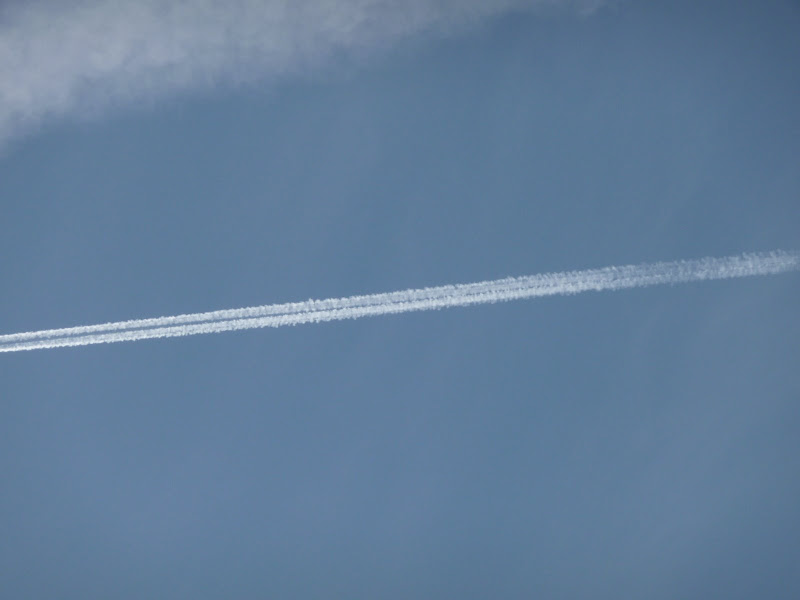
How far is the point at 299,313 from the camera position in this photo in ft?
94.3

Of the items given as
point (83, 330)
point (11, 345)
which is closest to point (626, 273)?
point (83, 330)

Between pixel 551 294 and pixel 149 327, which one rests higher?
pixel 149 327

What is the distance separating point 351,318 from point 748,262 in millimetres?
11760

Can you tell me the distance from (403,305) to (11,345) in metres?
12.8

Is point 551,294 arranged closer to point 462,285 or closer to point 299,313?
point 462,285

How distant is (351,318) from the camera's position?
2895 cm

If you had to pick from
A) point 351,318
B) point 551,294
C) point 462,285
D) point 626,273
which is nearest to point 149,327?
point 351,318

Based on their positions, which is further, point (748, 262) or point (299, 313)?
point (299, 313)

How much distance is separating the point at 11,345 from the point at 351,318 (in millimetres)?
11110

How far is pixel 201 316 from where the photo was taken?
1173 inches

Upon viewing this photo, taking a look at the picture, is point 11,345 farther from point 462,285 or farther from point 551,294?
point 551,294

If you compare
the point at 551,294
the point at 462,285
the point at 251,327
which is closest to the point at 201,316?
the point at 251,327

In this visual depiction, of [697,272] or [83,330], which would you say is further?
[83,330]

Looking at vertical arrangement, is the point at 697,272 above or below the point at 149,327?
below
